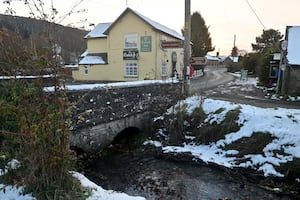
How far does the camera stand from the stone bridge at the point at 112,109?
749 cm

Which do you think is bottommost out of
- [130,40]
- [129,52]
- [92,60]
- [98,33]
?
[92,60]

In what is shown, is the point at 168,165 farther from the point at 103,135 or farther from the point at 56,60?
the point at 56,60

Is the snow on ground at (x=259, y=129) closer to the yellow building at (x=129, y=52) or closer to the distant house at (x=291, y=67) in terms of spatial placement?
the distant house at (x=291, y=67)

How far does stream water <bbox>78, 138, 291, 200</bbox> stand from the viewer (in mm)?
6078

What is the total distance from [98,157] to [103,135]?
2.53ft

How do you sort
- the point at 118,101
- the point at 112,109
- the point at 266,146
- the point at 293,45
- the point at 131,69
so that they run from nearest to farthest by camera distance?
1. the point at 266,146
2. the point at 112,109
3. the point at 118,101
4. the point at 293,45
5. the point at 131,69

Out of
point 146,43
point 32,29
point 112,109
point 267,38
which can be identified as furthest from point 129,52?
point 267,38

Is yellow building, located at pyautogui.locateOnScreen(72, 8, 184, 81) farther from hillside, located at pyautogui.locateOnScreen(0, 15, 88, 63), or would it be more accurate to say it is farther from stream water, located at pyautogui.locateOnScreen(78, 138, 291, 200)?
hillside, located at pyautogui.locateOnScreen(0, 15, 88, 63)

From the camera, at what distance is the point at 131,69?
79.9ft

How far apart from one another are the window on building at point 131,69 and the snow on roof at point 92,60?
9.56 ft

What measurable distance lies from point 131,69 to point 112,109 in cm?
1593

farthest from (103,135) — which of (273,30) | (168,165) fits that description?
(273,30)

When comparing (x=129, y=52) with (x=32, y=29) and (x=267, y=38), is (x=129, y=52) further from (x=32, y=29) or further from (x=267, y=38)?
(x=267, y=38)

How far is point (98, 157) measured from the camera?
8531 millimetres
